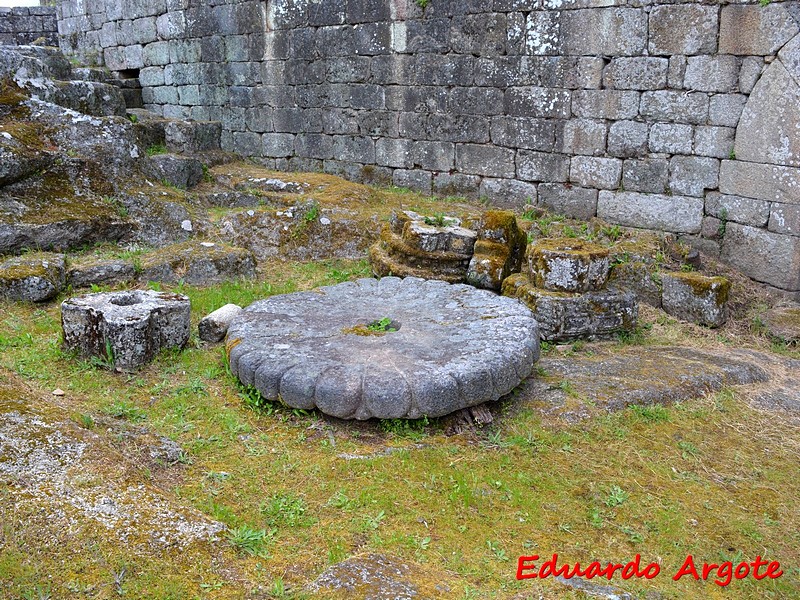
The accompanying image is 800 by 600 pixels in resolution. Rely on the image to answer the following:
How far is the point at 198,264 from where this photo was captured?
6.91 m

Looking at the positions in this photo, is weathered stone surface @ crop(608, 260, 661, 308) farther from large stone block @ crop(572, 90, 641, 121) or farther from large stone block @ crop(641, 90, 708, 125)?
large stone block @ crop(572, 90, 641, 121)

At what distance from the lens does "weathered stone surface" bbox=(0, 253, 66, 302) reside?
6.00 meters

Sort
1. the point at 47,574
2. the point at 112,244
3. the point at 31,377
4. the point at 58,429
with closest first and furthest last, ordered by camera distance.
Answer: the point at 47,574 < the point at 58,429 < the point at 31,377 < the point at 112,244

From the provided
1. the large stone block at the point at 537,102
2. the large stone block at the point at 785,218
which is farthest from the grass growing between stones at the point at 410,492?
the large stone block at the point at 537,102

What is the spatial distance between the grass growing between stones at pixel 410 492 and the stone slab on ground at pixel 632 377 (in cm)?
14

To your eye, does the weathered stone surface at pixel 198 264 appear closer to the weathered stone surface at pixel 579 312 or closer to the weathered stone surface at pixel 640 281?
the weathered stone surface at pixel 579 312

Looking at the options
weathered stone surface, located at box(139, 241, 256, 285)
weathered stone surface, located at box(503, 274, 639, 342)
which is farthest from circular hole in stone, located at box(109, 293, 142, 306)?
weathered stone surface, located at box(503, 274, 639, 342)

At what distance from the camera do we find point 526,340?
4.96 meters

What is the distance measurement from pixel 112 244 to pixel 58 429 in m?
4.52

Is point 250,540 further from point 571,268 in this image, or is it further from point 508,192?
point 508,192

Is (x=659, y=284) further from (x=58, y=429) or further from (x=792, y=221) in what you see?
(x=58, y=429)

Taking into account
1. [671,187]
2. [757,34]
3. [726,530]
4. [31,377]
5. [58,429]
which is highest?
[757,34]

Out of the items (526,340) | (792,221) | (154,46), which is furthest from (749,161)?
(154,46)

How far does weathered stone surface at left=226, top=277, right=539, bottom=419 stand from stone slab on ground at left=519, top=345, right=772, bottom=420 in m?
0.34
